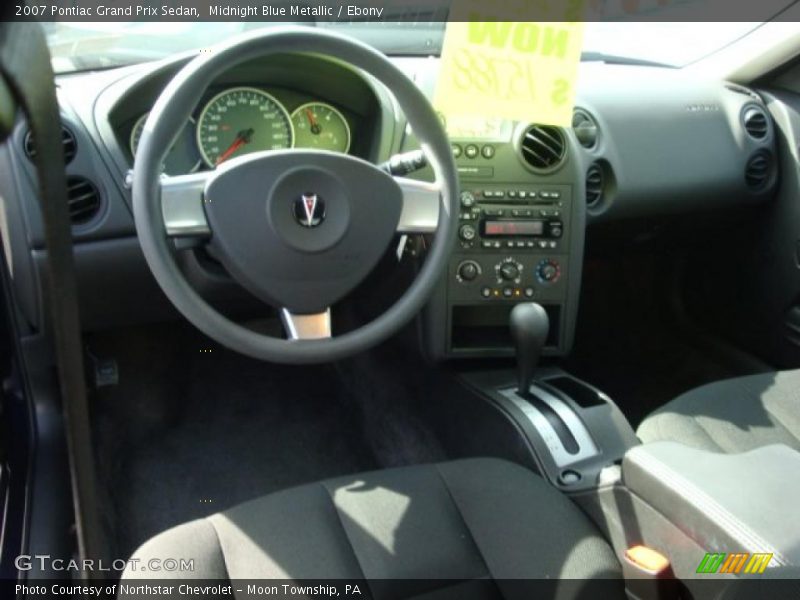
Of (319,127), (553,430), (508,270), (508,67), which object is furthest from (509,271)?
(508,67)

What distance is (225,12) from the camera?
154cm

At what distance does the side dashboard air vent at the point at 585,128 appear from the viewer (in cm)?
191

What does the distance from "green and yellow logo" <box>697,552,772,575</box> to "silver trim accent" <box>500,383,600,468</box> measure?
0.43 m

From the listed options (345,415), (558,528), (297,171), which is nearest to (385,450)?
(345,415)

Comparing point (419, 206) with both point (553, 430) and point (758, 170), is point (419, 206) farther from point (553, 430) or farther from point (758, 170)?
point (758, 170)

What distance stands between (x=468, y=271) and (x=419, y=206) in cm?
49

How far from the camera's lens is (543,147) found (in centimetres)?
179

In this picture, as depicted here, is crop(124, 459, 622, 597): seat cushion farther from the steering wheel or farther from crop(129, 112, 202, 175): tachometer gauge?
crop(129, 112, 202, 175): tachometer gauge

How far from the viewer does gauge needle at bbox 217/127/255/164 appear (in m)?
1.54

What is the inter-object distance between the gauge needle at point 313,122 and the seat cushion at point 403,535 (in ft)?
2.27

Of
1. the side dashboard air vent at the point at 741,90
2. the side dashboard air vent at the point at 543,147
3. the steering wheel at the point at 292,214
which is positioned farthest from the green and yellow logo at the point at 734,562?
the side dashboard air vent at the point at 741,90

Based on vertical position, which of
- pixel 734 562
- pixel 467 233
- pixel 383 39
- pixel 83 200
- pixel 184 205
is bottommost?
pixel 734 562

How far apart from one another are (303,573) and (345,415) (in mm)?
1070

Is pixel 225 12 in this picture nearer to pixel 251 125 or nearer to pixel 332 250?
pixel 251 125
